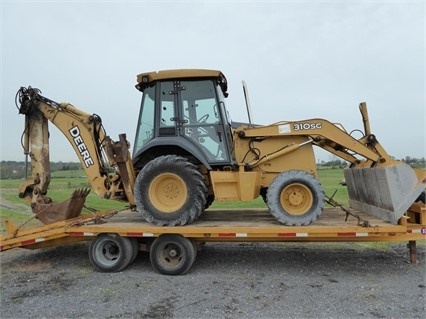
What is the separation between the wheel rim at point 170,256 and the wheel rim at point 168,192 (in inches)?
25.1

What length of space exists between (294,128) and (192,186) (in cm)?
220

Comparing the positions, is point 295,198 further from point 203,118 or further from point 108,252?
point 108,252

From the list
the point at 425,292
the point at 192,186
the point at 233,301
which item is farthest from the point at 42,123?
the point at 425,292

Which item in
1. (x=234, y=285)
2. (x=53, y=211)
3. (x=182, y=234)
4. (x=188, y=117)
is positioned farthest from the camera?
(x=53, y=211)

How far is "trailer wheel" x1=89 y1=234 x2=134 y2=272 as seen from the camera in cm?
662

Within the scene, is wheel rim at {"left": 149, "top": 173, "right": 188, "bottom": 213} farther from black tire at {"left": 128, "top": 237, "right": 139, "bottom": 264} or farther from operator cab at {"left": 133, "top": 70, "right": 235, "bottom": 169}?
black tire at {"left": 128, "top": 237, "right": 139, "bottom": 264}

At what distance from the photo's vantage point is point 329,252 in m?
7.60

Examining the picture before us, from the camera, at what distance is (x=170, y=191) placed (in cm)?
685

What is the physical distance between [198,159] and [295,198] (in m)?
1.87

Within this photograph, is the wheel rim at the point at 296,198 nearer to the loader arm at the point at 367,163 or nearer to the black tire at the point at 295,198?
the black tire at the point at 295,198

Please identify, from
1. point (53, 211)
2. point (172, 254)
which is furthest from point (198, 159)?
point (53, 211)

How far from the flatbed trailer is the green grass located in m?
2.39

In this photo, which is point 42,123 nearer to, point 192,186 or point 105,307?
point 192,186

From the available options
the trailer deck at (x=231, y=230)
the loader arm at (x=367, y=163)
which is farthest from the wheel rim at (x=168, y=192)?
the loader arm at (x=367, y=163)
